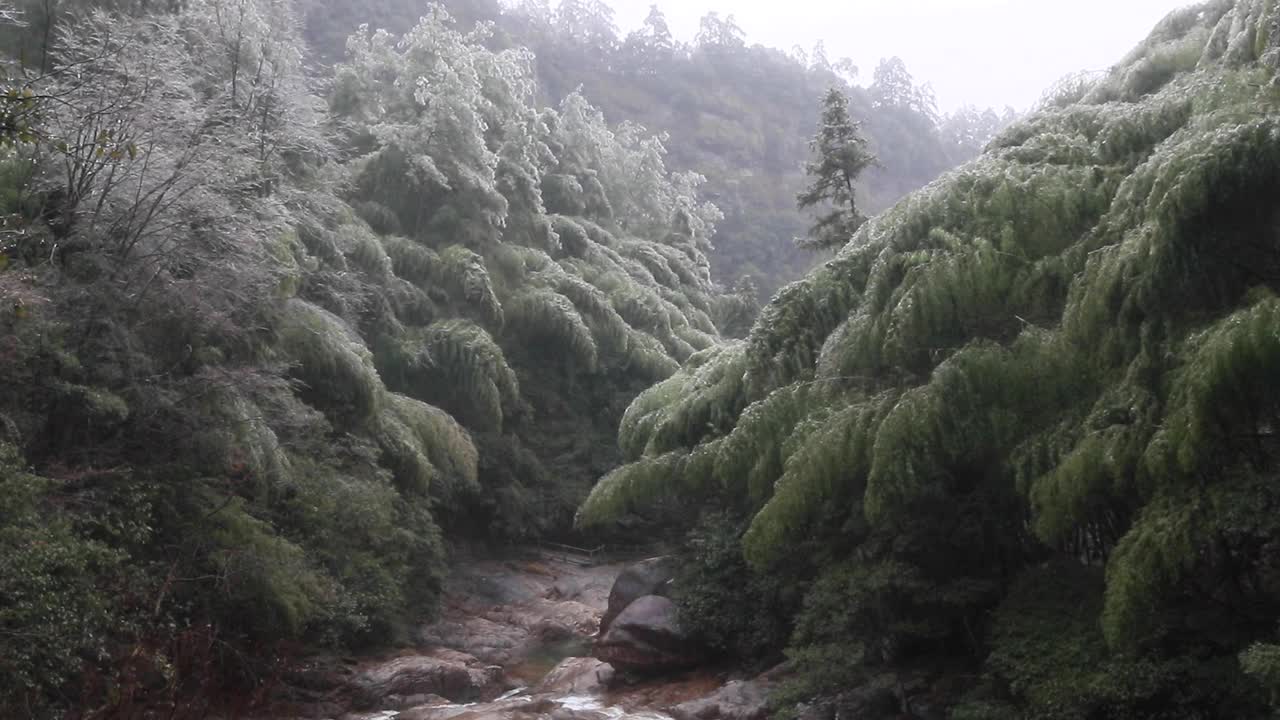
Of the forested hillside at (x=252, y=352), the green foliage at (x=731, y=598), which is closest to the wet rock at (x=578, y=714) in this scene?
the green foliage at (x=731, y=598)

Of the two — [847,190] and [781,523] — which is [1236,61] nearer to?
[781,523]

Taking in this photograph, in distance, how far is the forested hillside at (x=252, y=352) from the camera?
29.5 feet

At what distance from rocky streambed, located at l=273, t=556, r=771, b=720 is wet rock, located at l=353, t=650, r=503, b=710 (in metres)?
0.01

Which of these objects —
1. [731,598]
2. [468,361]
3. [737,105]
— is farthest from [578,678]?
[737,105]

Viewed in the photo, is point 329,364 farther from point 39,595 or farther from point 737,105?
point 737,105

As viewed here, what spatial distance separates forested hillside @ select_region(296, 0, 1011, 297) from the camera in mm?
56312

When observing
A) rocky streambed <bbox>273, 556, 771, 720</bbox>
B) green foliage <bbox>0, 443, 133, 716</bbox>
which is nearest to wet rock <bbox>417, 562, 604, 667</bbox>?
rocky streambed <bbox>273, 556, 771, 720</bbox>

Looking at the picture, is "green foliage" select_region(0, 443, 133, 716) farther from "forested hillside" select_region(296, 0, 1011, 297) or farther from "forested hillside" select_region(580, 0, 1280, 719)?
"forested hillside" select_region(296, 0, 1011, 297)

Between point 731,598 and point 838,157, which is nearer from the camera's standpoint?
point 731,598

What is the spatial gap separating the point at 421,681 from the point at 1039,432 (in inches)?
338

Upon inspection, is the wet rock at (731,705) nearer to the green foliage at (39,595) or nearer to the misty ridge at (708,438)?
the misty ridge at (708,438)

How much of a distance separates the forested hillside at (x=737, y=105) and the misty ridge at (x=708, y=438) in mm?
36224

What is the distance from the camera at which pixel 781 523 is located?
962cm

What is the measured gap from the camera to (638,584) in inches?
590
